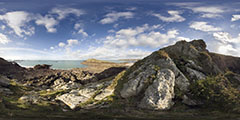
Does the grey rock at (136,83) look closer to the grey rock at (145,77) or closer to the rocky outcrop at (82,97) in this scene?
the grey rock at (145,77)

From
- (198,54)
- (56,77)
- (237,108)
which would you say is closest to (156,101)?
(237,108)

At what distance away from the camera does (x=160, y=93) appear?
62.1ft

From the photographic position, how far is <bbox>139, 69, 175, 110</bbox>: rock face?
59.4ft

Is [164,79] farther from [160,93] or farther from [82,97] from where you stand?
[82,97]

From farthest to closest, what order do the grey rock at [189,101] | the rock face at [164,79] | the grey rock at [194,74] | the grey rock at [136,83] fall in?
1. the grey rock at [194,74]
2. the grey rock at [136,83]
3. the grey rock at [189,101]
4. the rock face at [164,79]

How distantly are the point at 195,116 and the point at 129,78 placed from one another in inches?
435

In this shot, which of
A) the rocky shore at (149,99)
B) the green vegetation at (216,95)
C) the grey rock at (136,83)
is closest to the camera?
the rocky shore at (149,99)

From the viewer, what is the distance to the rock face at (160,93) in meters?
18.1

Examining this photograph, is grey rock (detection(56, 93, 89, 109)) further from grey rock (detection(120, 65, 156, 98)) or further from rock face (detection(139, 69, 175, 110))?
rock face (detection(139, 69, 175, 110))

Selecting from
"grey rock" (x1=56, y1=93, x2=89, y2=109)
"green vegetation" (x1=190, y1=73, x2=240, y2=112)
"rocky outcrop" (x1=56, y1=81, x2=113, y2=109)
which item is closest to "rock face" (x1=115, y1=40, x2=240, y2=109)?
"green vegetation" (x1=190, y1=73, x2=240, y2=112)

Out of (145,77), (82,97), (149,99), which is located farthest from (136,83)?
(82,97)

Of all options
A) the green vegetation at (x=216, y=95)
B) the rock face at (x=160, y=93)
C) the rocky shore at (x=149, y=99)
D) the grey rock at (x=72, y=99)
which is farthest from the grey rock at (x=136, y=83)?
the green vegetation at (x=216, y=95)

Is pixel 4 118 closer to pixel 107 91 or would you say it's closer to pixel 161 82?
pixel 107 91

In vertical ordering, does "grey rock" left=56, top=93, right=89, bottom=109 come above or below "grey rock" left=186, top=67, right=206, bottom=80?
below
